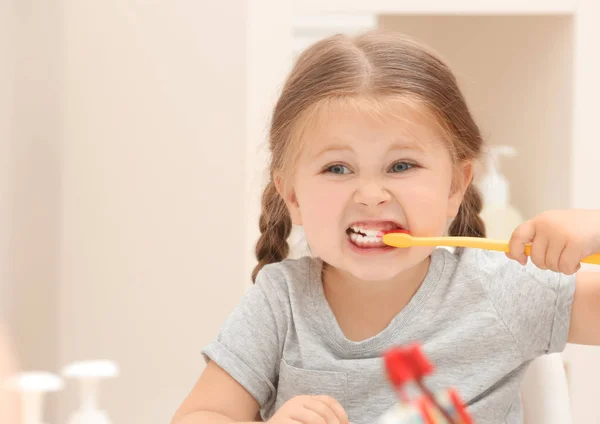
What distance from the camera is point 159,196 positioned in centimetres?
105

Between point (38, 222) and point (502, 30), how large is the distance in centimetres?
92

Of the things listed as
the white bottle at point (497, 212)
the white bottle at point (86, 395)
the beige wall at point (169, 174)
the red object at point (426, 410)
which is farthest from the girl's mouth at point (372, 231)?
the white bottle at point (497, 212)

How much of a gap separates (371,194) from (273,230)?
0.22m

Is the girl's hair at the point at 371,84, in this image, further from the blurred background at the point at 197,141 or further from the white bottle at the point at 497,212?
the white bottle at the point at 497,212

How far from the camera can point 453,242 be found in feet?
1.84

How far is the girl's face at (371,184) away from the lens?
62cm

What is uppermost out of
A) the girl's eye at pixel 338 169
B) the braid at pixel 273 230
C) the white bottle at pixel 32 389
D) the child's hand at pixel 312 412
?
the girl's eye at pixel 338 169

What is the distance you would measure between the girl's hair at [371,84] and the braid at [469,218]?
0.24ft

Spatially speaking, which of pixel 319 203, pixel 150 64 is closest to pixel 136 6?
pixel 150 64

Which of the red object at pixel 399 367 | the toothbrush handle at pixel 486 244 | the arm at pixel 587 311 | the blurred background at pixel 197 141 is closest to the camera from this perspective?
the red object at pixel 399 367

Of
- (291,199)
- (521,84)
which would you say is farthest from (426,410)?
(521,84)

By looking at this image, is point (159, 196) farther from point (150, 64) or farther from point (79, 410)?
point (79, 410)

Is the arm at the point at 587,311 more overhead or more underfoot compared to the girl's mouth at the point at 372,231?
more underfoot

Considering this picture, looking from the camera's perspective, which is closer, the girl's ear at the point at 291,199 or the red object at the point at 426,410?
the red object at the point at 426,410
